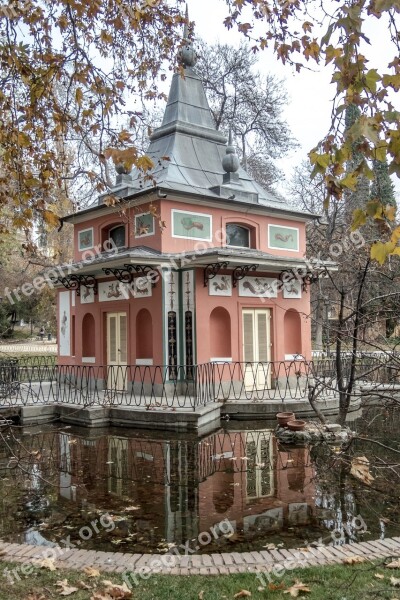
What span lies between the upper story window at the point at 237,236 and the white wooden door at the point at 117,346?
416 cm

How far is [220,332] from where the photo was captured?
52.2 ft

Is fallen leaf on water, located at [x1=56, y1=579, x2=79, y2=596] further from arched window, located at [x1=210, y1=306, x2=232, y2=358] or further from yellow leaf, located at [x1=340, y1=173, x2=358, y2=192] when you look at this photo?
arched window, located at [x1=210, y1=306, x2=232, y2=358]

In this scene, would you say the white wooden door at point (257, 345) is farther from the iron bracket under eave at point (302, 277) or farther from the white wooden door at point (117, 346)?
the white wooden door at point (117, 346)

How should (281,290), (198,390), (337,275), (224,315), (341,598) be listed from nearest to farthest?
(341,598), (198,390), (224,315), (281,290), (337,275)

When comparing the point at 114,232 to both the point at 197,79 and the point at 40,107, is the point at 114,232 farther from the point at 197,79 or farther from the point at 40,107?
the point at 40,107

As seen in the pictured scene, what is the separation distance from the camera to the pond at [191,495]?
589 centimetres

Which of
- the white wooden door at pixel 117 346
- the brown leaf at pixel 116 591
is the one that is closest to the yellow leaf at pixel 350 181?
the brown leaf at pixel 116 591

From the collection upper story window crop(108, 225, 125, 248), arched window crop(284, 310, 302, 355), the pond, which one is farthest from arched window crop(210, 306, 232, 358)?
the pond

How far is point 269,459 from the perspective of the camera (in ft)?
31.9

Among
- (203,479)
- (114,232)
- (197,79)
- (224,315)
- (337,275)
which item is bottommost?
(203,479)

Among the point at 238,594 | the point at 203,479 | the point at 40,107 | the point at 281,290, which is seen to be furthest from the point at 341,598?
the point at 281,290

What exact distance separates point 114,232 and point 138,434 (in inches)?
312

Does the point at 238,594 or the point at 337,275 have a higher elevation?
the point at 337,275

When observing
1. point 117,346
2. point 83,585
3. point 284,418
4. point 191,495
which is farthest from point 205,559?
point 117,346
